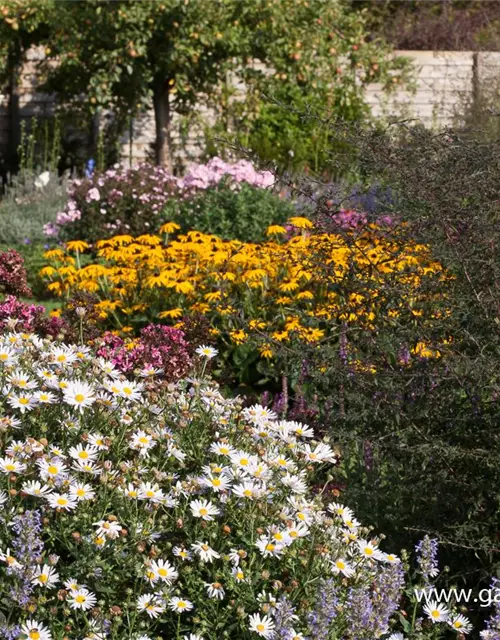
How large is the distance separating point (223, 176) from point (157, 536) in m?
6.74

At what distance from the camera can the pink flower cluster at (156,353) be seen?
14.6ft

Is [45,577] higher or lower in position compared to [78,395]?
lower

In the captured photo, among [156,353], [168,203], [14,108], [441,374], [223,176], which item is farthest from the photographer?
[14,108]

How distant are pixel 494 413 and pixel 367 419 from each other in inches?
15.7

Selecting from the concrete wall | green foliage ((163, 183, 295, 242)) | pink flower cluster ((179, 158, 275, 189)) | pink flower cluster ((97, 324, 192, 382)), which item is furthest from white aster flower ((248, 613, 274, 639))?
the concrete wall

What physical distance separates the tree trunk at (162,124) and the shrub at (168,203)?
3.41 metres

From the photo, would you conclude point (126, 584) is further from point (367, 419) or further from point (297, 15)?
point (297, 15)

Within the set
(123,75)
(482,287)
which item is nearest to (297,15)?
(123,75)

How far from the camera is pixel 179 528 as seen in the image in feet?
8.84

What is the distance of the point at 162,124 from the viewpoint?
13383 millimetres

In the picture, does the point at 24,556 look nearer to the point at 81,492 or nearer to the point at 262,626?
the point at 81,492

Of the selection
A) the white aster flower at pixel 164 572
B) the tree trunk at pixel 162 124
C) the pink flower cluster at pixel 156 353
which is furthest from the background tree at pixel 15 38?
the white aster flower at pixel 164 572

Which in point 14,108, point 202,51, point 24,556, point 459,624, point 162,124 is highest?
point 202,51

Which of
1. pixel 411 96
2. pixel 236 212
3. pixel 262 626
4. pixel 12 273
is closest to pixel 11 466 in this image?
pixel 262 626
